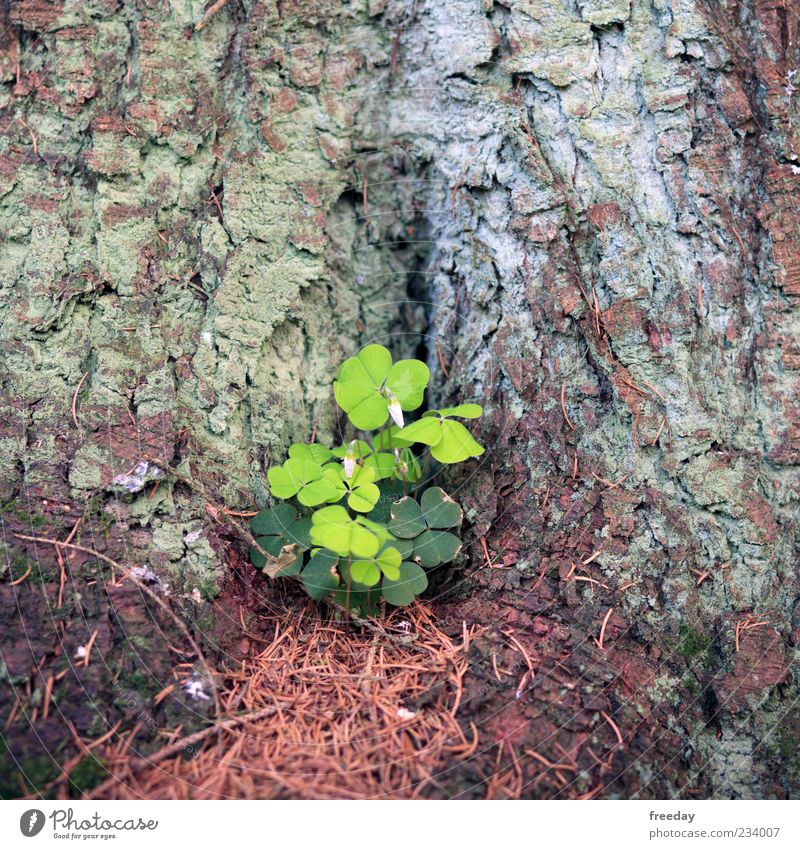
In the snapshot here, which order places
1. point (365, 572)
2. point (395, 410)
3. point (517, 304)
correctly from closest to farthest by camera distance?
point (365, 572)
point (395, 410)
point (517, 304)

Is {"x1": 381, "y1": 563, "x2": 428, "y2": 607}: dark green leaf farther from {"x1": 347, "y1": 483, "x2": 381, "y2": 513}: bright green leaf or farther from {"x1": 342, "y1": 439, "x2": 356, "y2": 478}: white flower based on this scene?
{"x1": 342, "y1": 439, "x2": 356, "y2": 478}: white flower

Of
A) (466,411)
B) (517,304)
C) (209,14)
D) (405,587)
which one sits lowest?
(405,587)

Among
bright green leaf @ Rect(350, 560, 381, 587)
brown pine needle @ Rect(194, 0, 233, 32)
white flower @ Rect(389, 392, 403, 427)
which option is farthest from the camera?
brown pine needle @ Rect(194, 0, 233, 32)

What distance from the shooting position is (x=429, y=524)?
2309mm

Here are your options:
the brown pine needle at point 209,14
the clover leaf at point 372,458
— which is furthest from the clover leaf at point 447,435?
the brown pine needle at point 209,14

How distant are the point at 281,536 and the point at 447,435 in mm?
651

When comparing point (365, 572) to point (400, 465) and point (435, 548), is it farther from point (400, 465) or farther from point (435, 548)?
point (400, 465)

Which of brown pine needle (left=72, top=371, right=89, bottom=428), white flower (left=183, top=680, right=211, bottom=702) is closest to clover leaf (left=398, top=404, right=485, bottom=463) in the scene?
white flower (left=183, top=680, right=211, bottom=702)

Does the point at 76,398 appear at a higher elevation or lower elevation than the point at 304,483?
higher

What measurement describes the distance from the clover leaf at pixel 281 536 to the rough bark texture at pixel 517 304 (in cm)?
14

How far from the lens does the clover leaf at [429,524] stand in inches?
89.0

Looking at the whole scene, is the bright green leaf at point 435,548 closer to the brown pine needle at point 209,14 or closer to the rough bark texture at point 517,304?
the rough bark texture at point 517,304

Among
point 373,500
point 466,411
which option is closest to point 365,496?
point 373,500

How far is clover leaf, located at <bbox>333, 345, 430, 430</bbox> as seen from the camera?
2.31m
